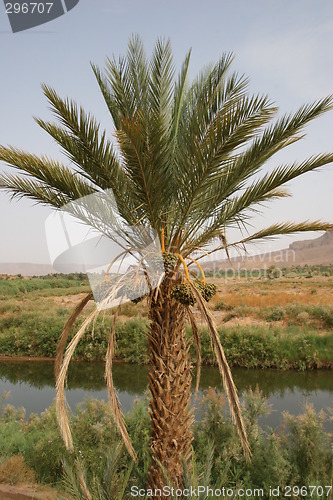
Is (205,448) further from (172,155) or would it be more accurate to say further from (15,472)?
(172,155)

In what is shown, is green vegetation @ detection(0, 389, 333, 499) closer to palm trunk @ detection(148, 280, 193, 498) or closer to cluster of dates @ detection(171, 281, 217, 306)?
palm trunk @ detection(148, 280, 193, 498)

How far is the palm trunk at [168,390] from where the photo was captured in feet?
16.0

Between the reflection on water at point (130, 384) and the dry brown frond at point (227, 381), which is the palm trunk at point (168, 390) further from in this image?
the reflection on water at point (130, 384)

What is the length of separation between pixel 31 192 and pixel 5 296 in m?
29.6

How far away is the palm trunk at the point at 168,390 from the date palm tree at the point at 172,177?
0.01m

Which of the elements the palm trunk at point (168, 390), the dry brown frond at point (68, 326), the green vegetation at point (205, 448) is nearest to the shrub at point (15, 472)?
the green vegetation at point (205, 448)

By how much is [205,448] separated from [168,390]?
2.28m

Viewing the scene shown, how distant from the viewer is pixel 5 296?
3241cm

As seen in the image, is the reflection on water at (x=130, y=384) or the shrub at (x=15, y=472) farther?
the reflection on water at (x=130, y=384)

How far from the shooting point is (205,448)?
6.55 m

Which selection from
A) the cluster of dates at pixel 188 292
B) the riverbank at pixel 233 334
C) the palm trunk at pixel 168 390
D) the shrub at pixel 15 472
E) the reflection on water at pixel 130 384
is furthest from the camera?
the riverbank at pixel 233 334

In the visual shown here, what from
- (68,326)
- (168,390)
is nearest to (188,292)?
(168,390)

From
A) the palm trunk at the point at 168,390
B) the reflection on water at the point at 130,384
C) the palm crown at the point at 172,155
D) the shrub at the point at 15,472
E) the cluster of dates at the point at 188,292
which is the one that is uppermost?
the palm crown at the point at 172,155

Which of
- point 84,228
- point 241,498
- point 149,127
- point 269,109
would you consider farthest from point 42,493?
point 269,109
